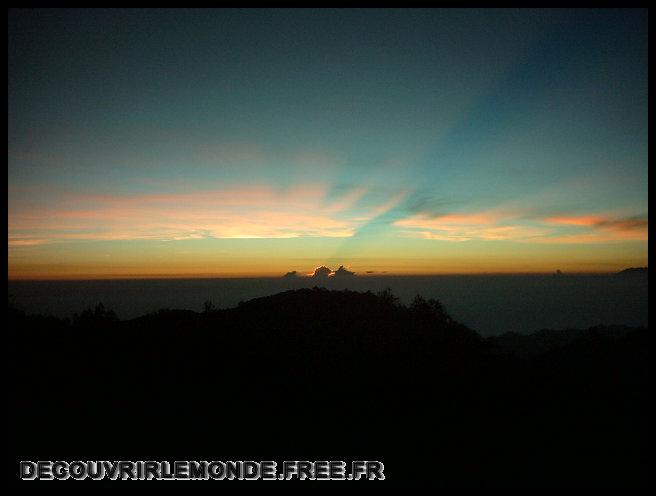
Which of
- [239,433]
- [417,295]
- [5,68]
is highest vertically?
[5,68]

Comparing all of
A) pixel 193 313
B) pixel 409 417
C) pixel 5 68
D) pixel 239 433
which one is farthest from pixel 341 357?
pixel 5 68

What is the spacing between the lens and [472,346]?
2177cm

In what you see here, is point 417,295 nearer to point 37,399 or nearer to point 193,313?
point 193,313

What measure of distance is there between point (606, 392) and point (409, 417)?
10.3 meters

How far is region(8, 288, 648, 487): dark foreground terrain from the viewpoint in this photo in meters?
11.1

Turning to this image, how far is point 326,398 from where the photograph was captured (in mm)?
14688

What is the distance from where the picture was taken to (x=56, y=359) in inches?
615

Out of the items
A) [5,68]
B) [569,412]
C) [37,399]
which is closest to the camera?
[5,68]

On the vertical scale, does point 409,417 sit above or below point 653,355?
below

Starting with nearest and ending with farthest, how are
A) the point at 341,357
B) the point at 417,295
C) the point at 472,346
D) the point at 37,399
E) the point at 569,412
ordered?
the point at 37,399 < the point at 569,412 < the point at 341,357 < the point at 472,346 < the point at 417,295

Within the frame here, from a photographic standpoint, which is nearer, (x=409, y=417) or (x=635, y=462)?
(x=635, y=462)

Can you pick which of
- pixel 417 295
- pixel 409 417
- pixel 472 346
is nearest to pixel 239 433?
pixel 409 417

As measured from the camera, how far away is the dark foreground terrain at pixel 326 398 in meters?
11.1

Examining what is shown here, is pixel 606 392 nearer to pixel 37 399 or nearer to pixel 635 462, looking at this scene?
pixel 635 462
